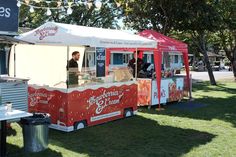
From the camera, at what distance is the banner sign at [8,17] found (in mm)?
10227

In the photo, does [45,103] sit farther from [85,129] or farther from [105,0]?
[105,0]

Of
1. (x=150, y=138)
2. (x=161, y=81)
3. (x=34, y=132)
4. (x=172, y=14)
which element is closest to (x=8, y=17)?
(x=34, y=132)

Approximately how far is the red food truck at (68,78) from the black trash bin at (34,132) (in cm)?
183

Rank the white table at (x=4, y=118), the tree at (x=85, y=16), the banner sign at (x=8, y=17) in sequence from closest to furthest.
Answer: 1. the white table at (x=4, y=118)
2. the banner sign at (x=8, y=17)
3. the tree at (x=85, y=16)

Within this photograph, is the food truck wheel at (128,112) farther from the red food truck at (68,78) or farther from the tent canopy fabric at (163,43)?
the tent canopy fabric at (163,43)

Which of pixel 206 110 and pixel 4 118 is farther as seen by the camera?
pixel 206 110

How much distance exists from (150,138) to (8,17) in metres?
5.06

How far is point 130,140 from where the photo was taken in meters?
8.77

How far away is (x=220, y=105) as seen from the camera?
1499 centimetres

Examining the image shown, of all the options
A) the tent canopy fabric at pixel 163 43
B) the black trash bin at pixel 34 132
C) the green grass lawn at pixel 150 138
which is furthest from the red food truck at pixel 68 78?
the black trash bin at pixel 34 132

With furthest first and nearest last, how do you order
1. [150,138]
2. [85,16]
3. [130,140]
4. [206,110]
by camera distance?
[85,16], [206,110], [150,138], [130,140]

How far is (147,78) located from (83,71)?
161 inches

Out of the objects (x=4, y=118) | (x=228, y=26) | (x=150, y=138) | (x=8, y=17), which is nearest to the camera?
(x=4, y=118)

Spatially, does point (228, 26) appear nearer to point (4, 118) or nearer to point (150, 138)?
point (150, 138)
